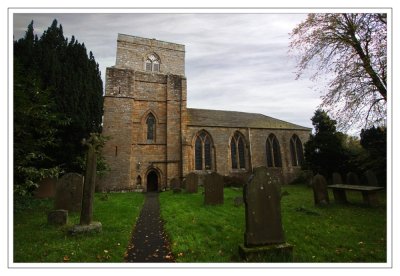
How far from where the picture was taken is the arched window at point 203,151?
20.8m

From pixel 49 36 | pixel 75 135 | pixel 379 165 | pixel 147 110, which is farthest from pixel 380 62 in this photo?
pixel 49 36

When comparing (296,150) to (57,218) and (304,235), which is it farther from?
(57,218)

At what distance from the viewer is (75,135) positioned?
44.7 ft

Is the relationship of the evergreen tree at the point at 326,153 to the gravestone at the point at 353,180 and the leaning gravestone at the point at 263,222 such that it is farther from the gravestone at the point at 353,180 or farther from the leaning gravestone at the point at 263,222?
the leaning gravestone at the point at 263,222

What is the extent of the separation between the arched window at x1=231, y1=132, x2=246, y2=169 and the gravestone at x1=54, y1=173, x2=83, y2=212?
51.0 feet

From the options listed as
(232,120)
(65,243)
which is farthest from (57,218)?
(232,120)

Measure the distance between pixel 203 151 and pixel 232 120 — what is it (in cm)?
503

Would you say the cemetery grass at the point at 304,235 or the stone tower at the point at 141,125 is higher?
the stone tower at the point at 141,125

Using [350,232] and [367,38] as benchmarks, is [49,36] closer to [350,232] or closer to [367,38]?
[367,38]

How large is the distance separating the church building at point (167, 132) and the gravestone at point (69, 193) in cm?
939

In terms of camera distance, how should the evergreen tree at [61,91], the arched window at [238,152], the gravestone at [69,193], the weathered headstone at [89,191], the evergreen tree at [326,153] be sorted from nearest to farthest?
the weathered headstone at [89,191]
the gravestone at [69,193]
the evergreen tree at [61,91]
the evergreen tree at [326,153]
the arched window at [238,152]

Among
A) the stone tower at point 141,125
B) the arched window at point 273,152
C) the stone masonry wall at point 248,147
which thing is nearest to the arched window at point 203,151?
the stone masonry wall at point 248,147

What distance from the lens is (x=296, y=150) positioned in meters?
23.8

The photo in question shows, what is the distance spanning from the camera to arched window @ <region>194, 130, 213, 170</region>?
20766 millimetres
